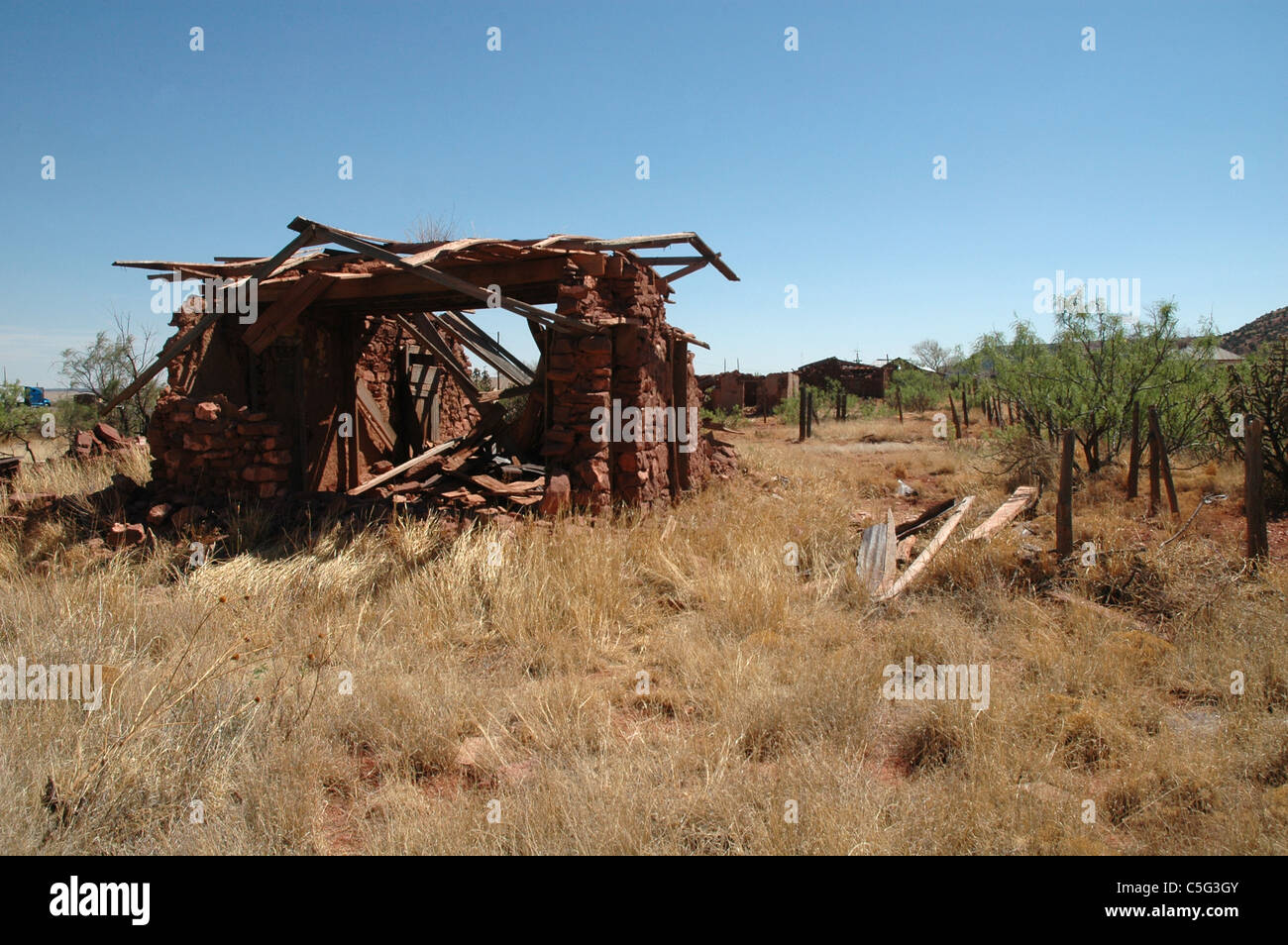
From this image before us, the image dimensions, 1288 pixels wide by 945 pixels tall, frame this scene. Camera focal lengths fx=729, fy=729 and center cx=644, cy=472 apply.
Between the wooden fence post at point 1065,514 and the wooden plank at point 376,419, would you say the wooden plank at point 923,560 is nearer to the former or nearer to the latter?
the wooden fence post at point 1065,514

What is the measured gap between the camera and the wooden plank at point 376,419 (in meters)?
9.55

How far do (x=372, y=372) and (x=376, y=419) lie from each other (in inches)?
25.1

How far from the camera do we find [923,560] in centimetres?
639

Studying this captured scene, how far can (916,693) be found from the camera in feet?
13.5

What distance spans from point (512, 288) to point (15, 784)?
634 centimetres

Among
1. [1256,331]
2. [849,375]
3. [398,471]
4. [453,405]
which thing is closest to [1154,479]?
[398,471]

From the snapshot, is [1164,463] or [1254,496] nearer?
[1254,496]

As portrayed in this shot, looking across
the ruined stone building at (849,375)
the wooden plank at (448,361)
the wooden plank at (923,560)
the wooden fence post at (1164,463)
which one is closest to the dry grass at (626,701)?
the wooden plank at (923,560)

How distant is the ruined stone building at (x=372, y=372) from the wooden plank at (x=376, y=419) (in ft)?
0.12

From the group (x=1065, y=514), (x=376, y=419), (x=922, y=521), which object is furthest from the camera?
(x=376, y=419)

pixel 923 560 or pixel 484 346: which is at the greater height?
pixel 484 346

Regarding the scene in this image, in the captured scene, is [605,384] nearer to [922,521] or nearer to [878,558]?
[878,558]
